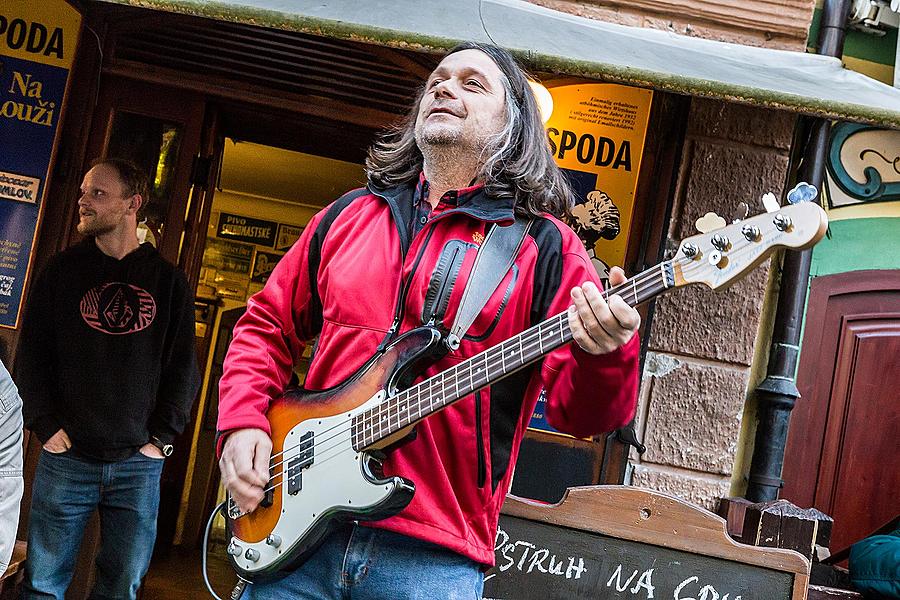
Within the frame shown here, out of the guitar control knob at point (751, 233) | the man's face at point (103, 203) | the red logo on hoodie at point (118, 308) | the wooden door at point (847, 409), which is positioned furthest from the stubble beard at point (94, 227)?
the wooden door at point (847, 409)

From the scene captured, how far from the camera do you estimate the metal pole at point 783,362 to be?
4.50m

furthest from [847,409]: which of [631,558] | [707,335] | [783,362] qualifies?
[631,558]

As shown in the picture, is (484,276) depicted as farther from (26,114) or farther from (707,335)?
(26,114)

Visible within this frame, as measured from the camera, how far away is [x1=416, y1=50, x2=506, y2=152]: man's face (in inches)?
92.1

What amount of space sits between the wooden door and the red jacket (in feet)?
9.54

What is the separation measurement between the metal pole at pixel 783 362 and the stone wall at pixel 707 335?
0.64 ft

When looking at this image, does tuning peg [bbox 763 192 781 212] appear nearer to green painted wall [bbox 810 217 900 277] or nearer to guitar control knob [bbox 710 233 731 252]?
guitar control knob [bbox 710 233 731 252]

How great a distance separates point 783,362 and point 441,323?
2839mm

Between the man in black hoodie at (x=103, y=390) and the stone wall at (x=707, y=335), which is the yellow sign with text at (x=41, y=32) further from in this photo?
the stone wall at (x=707, y=335)

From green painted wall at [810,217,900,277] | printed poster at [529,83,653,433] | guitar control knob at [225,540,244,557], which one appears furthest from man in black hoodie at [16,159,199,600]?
green painted wall at [810,217,900,277]

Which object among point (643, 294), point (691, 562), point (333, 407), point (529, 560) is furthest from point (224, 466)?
point (691, 562)

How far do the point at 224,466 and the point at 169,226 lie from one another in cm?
293

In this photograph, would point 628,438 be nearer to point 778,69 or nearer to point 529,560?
point 529,560

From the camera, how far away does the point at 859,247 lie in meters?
4.86
